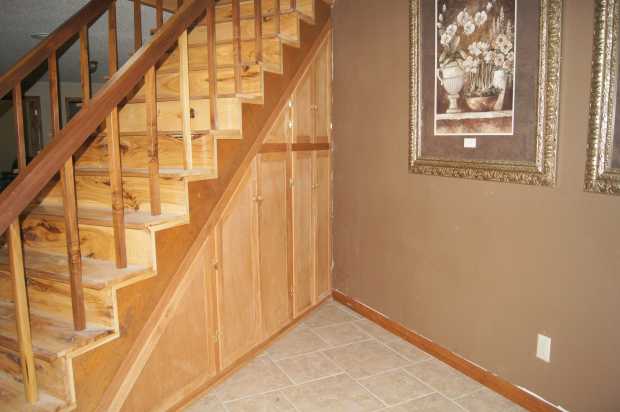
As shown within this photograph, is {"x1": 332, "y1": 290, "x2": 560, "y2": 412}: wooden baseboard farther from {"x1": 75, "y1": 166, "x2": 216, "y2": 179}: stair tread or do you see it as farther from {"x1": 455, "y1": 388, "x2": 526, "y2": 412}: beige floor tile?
{"x1": 75, "y1": 166, "x2": 216, "y2": 179}: stair tread

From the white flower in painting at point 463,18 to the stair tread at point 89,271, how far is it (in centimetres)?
193

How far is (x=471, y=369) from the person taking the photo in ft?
8.34

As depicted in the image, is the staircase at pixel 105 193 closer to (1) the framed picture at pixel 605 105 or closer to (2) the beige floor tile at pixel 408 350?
(2) the beige floor tile at pixel 408 350

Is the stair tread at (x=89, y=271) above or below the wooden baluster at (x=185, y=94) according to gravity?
below

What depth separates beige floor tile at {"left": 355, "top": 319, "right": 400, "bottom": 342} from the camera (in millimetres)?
3076

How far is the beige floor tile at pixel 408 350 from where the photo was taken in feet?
9.19

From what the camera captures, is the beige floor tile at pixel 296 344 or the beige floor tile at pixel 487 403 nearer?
the beige floor tile at pixel 487 403

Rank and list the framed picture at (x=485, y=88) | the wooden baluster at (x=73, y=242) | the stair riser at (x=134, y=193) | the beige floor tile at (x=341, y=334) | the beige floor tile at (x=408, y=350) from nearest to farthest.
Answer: the wooden baluster at (x=73, y=242), the framed picture at (x=485, y=88), the stair riser at (x=134, y=193), the beige floor tile at (x=408, y=350), the beige floor tile at (x=341, y=334)

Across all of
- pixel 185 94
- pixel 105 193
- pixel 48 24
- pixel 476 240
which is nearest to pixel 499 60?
pixel 476 240

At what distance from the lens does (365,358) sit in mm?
2807

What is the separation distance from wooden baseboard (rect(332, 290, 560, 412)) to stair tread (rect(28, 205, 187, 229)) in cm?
167

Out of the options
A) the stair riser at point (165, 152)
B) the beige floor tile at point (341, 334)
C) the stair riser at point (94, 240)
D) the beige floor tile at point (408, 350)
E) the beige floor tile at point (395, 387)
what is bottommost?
the beige floor tile at point (395, 387)

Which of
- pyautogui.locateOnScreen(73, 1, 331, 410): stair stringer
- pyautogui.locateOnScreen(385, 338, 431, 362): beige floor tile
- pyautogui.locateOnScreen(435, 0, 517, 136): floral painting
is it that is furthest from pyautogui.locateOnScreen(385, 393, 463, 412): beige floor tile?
pyautogui.locateOnScreen(435, 0, 517, 136): floral painting

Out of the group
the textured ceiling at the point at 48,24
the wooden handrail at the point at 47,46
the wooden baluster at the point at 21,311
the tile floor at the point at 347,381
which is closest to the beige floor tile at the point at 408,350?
the tile floor at the point at 347,381
